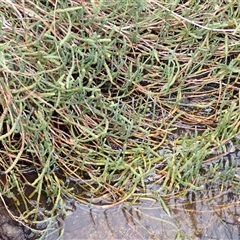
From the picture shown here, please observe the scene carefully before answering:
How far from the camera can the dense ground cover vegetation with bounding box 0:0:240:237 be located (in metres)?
1.51

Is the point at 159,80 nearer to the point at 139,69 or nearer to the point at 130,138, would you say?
the point at 139,69

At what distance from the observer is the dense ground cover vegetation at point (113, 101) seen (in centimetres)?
151

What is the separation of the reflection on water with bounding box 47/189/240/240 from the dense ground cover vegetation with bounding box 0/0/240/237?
1.7 inches

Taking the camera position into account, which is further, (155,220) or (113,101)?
(113,101)

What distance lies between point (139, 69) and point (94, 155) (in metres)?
0.37

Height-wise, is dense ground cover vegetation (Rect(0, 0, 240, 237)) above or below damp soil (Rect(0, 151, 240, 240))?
above

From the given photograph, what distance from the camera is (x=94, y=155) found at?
1603 mm

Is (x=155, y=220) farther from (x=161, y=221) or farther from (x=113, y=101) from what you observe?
(x=113, y=101)

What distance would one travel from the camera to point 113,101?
1724 mm

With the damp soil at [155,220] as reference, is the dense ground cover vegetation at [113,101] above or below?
above

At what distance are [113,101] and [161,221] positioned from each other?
496 millimetres

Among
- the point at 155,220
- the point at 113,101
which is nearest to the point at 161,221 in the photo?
the point at 155,220

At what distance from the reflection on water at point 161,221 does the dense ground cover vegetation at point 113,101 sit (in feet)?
0.14

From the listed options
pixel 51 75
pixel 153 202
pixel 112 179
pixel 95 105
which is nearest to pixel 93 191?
pixel 112 179
